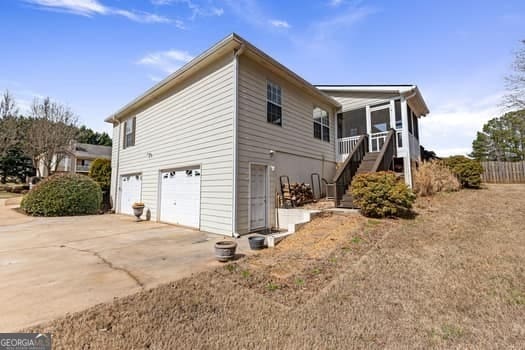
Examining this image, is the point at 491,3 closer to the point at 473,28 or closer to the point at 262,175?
the point at 473,28

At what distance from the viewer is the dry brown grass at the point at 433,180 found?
31.9 feet

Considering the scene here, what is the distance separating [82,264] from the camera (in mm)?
4496

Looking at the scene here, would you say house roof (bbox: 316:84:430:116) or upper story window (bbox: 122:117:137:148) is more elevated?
house roof (bbox: 316:84:430:116)

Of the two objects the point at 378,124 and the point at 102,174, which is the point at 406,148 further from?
the point at 102,174

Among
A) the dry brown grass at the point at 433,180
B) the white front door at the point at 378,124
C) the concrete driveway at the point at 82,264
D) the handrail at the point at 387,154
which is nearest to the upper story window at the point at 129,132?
the concrete driveway at the point at 82,264

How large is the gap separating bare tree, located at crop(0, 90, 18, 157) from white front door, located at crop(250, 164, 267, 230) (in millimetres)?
28195

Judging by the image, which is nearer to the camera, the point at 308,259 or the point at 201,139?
the point at 308,259

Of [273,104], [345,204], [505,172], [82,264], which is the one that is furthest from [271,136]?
[505,172]

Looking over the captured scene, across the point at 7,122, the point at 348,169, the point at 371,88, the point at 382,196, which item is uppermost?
the point at 7,122

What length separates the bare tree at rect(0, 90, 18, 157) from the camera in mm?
21938

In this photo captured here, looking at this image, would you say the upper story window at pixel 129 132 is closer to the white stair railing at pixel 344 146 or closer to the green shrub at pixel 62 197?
the green shrub at pixel 62 197

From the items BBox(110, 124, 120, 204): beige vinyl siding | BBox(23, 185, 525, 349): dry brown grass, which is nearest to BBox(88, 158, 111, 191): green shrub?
BBox(110, 124, 120, 204): beige vinyl siding

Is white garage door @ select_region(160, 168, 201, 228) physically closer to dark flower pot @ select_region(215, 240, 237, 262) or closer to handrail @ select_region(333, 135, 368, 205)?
dark flower pot @ select_region(215, 240, 237, 262)

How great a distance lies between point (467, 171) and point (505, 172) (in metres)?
7.81
